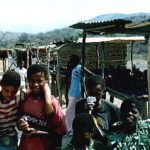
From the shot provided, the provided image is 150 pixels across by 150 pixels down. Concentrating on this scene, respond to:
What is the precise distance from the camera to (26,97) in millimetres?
4160

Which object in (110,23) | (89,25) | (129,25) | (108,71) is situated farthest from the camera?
(108,71)

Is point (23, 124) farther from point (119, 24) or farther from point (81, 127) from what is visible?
point (119, 24)

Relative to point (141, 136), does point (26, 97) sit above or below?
above

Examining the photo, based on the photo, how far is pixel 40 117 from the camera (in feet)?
13.3

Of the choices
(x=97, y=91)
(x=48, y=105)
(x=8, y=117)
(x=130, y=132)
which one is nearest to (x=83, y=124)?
(x=48, y=105)

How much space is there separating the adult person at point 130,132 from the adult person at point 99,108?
0.78 feet

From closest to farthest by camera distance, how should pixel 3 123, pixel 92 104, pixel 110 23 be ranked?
pixel 3 123 → pixel 92 104 → pixel 110 23

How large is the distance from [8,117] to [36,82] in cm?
41

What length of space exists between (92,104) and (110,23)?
3.14 metres

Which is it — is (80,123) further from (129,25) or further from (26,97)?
(129,25)

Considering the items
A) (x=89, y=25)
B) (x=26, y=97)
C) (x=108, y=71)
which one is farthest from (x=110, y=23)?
(x=108, y=71)

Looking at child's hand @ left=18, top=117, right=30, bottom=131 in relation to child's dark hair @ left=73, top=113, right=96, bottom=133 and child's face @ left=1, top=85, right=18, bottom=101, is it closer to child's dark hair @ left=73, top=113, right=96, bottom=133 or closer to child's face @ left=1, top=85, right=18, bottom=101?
child's face @ left=1, top=85, right=18, bottom=101

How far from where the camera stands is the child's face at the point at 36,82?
4.05 m

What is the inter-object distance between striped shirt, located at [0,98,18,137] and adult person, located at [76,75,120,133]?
0.68 meters
